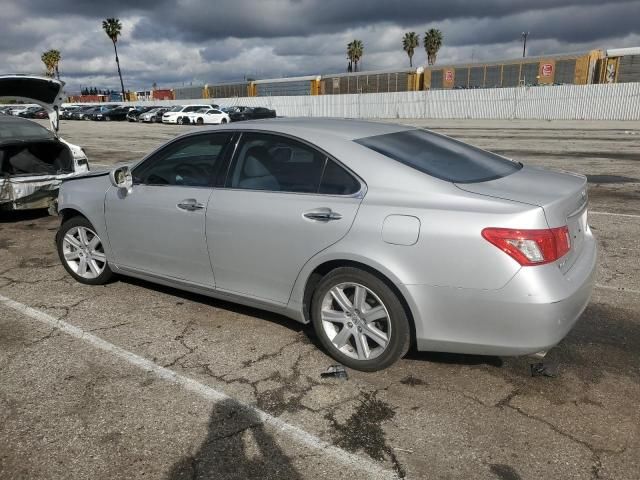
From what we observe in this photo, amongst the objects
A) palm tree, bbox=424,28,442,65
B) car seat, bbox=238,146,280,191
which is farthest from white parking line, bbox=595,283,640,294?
palm tree, bbox=424,28,442,65

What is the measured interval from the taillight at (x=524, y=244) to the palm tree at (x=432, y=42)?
84.5m

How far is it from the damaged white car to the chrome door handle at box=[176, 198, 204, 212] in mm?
3894

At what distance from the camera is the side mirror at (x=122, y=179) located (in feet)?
14.2

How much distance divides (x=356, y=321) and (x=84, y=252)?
300cm

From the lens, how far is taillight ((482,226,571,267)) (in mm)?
2783

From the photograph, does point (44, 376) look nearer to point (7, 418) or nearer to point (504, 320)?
point (7, 418)

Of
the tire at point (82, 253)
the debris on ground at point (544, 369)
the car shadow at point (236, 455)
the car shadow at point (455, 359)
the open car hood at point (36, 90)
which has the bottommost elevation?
the car shadow at point (455, 359)

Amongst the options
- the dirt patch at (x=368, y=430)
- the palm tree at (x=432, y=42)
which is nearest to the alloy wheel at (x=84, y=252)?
the dirt patch at (x=368, y=430)

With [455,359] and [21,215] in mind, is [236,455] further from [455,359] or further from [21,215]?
[21,215]

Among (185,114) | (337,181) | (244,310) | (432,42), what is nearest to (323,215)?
(337,181)

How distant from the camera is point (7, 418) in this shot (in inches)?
118

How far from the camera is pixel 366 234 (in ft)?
10.2

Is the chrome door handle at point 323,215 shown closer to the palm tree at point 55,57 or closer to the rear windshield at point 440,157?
the rear windshield at point 440,157

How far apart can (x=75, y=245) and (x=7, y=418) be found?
2333 mm
